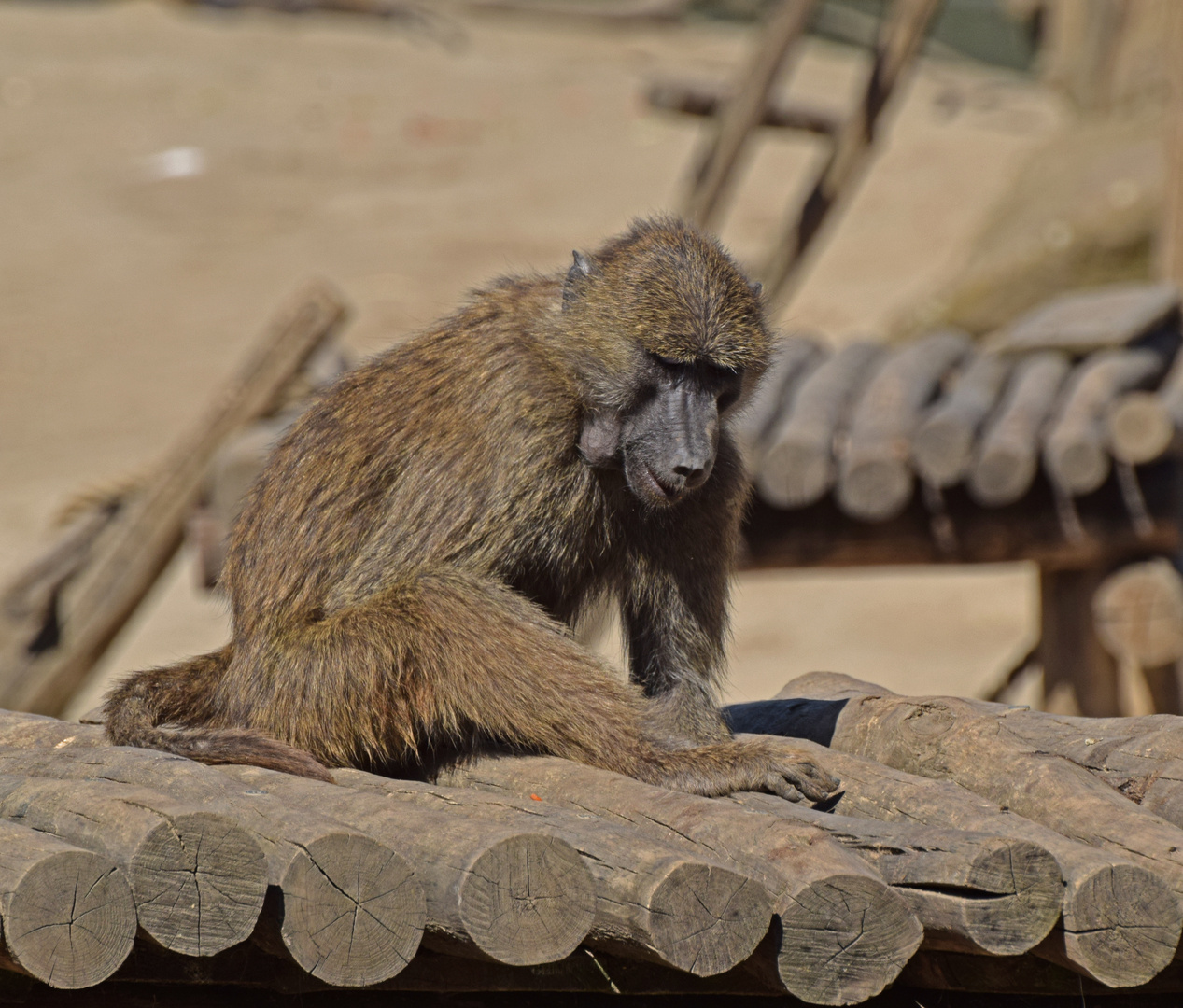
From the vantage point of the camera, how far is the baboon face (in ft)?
10.8

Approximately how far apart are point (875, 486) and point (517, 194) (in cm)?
1256

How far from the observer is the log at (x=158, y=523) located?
20.8 feet

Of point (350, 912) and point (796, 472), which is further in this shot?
point (796, 472)

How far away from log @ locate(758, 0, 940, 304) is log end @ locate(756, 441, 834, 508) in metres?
2.22

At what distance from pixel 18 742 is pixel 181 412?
1047 cm

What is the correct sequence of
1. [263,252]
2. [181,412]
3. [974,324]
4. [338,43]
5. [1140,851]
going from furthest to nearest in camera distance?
[338,43] < [263,252] < [181,412] < [974,324] < [1140,851]

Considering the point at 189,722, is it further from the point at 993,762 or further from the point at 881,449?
the point at 881,449

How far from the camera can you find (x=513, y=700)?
10.3 feet

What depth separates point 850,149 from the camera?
27.2 feet

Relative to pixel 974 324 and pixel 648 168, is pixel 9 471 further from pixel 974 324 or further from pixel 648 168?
pixel 648 168

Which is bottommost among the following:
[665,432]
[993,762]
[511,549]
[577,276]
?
[993,762]

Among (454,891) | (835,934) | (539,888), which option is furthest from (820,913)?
(454,891)

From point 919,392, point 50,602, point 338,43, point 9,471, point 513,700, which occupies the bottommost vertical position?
point 9,471

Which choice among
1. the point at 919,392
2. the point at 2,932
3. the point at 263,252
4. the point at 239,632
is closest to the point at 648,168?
the point at 263,252
